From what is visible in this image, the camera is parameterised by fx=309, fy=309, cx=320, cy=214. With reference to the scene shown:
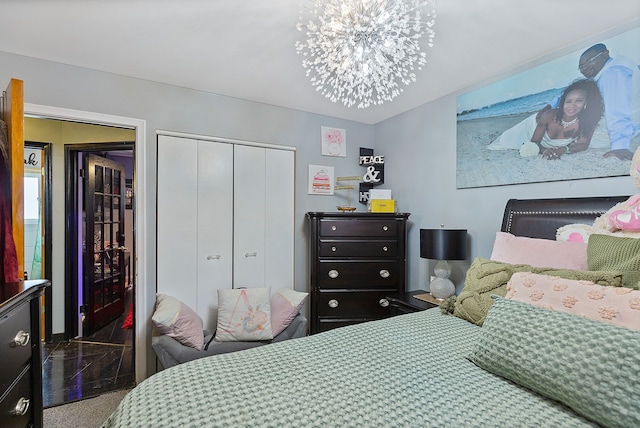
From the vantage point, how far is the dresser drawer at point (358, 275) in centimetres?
283

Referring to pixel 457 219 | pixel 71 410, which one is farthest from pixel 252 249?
pixel 457 219

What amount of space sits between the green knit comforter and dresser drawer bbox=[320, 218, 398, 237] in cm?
163

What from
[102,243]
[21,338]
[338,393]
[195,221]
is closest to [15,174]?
[21,338]

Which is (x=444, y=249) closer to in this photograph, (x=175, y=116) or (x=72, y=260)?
(x=175, y=116)

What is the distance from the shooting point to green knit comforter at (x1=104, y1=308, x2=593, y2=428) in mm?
808

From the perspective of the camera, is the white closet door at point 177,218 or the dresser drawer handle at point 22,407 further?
the white closet door at point 177,218

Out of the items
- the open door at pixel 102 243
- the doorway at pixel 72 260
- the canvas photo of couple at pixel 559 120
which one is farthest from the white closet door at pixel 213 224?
the canvas photo of couple at pixel 559 120

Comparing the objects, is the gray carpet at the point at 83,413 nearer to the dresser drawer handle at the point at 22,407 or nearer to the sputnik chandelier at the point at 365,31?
the dresser drawer handle at the point at 22,407

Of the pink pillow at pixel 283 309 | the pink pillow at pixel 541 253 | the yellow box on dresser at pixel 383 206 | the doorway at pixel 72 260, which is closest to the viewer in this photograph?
the pink pillow at pixel 541 253

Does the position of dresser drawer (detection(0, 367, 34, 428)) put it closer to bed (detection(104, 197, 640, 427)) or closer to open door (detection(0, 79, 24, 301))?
open door (detection(0, 79, 24, 301))

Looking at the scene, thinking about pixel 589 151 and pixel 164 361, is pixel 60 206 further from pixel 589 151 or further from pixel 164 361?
pixel 589 151

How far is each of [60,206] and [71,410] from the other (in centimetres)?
202

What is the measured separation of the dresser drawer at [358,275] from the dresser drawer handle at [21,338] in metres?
1.95

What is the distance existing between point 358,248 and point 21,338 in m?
2.26
